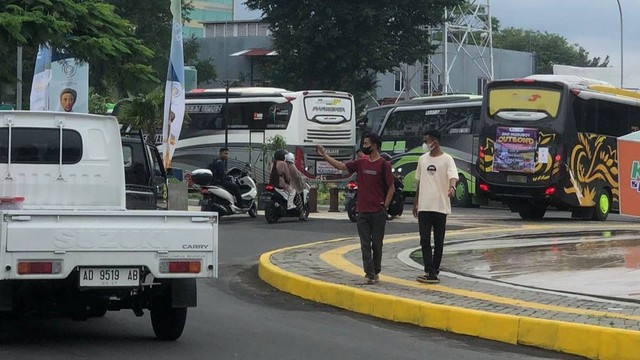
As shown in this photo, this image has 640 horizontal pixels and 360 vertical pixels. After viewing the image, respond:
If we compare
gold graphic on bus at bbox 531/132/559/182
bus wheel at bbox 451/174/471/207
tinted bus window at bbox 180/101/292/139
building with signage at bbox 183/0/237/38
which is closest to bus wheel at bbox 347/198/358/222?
gold graphic on bus at bbox 531/132/559/182

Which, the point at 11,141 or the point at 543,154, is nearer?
the point at 11,141

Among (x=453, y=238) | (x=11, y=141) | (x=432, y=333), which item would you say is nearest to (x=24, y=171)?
(x=11, y=141)

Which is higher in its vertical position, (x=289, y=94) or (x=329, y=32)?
(x=329, y=32)

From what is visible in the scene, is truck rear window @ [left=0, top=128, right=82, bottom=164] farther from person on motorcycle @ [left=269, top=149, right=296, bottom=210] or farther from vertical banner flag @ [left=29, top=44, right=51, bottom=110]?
vertical banner flag @ [left=29, top=44, right=51, bottom=110]

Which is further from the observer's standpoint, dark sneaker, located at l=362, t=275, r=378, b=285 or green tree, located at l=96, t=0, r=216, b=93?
green tree, located at l=96, t=0, r=216, b=93

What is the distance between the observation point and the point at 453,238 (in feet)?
65.3

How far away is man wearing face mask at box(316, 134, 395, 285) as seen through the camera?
1277 cm

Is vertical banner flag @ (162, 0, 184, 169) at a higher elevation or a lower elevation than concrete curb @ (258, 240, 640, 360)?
higher

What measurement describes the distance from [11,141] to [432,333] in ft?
15.1

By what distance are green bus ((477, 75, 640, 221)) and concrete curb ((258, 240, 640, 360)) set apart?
47.7ft

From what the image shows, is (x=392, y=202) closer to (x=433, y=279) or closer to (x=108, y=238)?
(x=433, y=279)

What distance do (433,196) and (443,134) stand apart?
2299 cm

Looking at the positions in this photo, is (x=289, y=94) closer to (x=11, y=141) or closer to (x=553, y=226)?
(x=553, y=226)

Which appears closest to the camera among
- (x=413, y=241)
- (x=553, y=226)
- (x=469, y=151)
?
(x=413, y=241)
